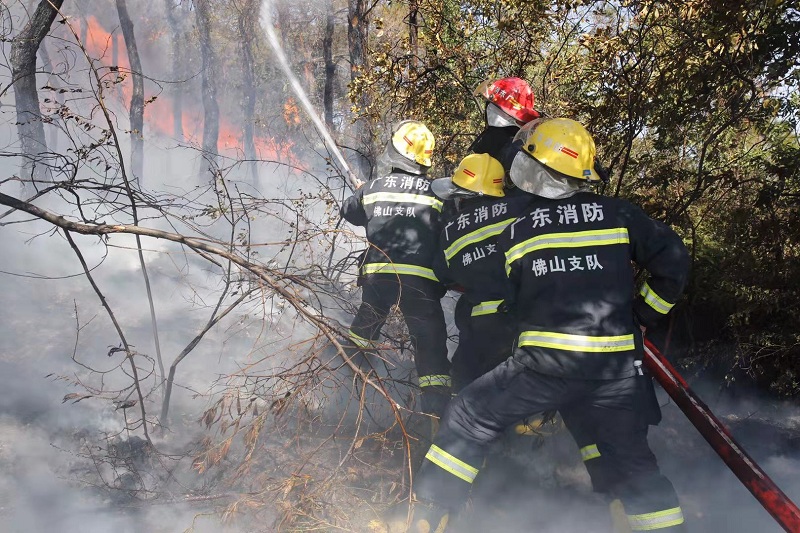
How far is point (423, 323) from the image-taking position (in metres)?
4.50

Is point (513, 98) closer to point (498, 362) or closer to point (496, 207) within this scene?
point (496, 207)

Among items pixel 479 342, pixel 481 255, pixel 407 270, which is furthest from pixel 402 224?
pixel 479 342

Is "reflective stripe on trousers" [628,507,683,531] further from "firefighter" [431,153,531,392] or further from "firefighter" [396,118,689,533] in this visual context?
"firefighter" [431,153,531,392]

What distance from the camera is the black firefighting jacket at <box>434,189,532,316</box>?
3889mm

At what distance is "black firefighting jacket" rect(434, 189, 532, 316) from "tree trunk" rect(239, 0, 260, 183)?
9.64 meters

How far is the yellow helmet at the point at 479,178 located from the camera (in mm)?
4066

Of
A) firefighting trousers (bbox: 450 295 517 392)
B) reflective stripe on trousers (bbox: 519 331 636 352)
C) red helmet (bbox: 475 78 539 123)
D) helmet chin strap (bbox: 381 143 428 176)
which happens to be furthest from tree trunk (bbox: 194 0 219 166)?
reflective stripe on trousers (bbox: 519 331 636 352)

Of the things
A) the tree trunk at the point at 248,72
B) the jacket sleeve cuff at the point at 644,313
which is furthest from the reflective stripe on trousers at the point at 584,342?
the tree trunk at the point at 248,72

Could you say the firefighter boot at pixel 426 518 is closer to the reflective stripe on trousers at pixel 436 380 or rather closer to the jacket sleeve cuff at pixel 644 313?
the reflective stripe on trousers at pixel 436 380

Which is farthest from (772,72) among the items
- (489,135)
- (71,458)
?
(71,458)

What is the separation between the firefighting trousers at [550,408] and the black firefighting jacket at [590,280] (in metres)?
0.10

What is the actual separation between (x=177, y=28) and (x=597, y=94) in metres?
18.7

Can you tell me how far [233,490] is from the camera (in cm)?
430

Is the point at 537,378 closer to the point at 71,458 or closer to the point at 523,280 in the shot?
the point at 523,280
